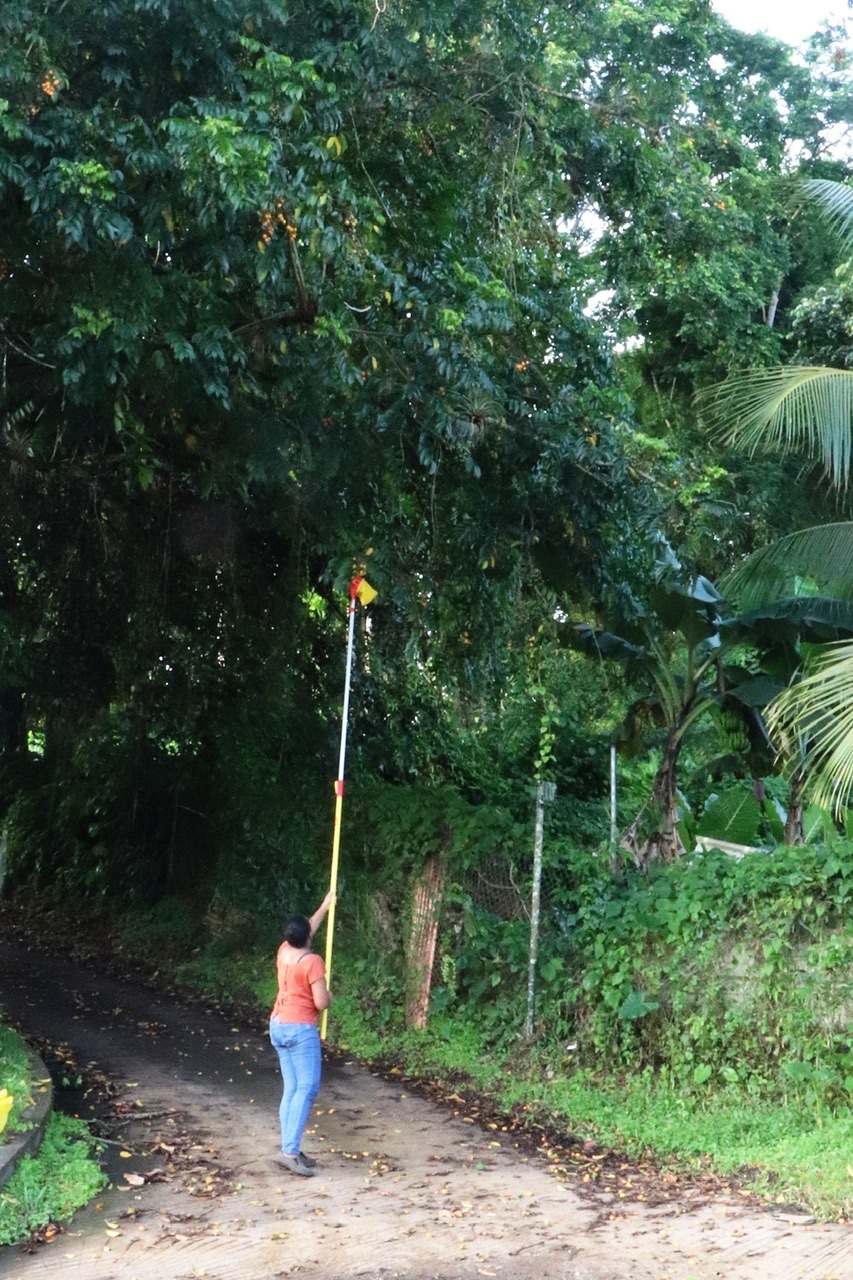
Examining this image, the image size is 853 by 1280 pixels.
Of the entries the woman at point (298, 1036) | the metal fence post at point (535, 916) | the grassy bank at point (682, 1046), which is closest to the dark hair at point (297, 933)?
the woman at point (298, 1036)

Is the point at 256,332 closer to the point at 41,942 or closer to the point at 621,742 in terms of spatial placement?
the point at 621,742

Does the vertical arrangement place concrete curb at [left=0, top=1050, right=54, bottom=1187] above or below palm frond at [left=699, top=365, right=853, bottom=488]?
below

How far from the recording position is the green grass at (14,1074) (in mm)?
7277

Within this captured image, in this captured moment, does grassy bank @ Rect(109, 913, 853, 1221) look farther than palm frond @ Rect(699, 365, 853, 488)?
No

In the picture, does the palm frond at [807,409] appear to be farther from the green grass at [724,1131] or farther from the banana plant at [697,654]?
the green grass at [724,1131]

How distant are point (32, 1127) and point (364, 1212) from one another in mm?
1908

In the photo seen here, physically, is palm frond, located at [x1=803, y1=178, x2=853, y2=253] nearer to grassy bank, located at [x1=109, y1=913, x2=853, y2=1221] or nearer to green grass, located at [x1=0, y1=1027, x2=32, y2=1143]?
grassy bank, located at [x1=109, y1=913, x2=853, y2=1221]

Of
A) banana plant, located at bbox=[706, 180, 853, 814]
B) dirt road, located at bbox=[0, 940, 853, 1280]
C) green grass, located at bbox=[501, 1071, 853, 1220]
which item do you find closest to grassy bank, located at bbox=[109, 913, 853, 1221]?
green grass, located at bbox=[501, 1071, 853, 1220]

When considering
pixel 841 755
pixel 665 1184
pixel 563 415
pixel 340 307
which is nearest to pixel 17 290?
pixel 340 307

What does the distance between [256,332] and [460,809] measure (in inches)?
171

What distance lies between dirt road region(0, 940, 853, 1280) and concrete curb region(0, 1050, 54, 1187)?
0.45 metres

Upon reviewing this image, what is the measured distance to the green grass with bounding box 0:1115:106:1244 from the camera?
20.4 ft

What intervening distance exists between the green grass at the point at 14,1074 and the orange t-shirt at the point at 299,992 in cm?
152

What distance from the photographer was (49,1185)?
6668mm
